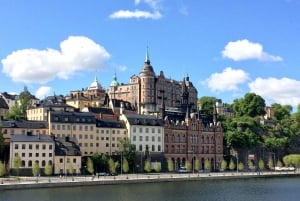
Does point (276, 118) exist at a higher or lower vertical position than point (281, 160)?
higher

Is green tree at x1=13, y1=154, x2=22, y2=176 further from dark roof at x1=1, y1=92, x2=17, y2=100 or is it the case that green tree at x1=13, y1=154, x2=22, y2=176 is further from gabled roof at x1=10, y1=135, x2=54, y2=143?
dark roof at x1=1, y1=92, x2=17, y2=100

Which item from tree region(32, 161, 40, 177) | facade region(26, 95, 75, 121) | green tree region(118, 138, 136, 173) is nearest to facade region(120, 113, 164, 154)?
green tree region(118, 138, 136, 173)

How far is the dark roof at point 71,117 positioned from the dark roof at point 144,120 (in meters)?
9.50

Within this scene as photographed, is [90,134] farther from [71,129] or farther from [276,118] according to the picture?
[276,118]

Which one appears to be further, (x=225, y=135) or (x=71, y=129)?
(x=225, y=135)

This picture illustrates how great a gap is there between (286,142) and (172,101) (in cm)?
4050

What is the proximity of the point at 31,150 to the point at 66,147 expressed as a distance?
20.9 feet

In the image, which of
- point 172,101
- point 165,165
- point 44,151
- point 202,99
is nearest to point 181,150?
point 165,165

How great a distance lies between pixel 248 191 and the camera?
74.8m

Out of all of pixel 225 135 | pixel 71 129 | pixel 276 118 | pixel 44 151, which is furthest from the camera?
pixel 276 118

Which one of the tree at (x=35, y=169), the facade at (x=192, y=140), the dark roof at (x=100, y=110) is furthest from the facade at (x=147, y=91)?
the tree at (x=35, y=169)

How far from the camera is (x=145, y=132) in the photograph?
11188 centimetres

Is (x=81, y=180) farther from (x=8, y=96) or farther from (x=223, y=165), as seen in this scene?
(x=8, y=96)

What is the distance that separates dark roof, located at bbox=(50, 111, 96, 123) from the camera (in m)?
102
